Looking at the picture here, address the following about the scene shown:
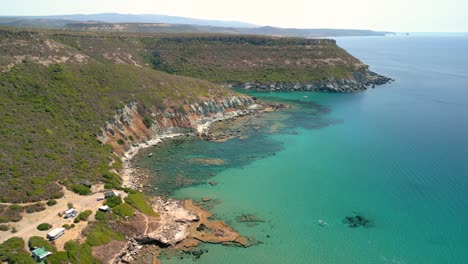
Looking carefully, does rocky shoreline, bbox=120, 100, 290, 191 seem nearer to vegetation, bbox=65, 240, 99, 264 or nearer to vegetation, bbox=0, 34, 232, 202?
vegetation, bbox=0, 34, 232, 202

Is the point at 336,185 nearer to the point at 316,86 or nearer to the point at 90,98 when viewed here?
the point at 90,98

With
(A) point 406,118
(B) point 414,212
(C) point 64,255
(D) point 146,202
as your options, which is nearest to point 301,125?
(A) point 406,118

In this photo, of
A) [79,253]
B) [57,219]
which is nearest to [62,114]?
[57,219]

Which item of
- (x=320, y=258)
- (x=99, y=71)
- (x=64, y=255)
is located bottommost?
(x=320, y=258)

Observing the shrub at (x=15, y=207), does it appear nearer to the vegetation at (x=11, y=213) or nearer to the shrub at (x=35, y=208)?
the vegetation at (x=11, y=213)

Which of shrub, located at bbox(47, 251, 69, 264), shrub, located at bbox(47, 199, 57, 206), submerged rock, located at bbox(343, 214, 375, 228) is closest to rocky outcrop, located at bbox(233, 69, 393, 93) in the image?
submerged rock, located at bbox(343, 214, 375, 228)

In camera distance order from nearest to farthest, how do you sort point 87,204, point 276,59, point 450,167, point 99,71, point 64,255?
point 64,255
point 87,204
point 450,167
point 99,71
point 276,59

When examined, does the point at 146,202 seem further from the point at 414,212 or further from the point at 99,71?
the point at 99,71
